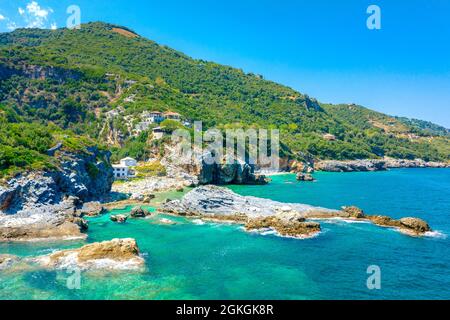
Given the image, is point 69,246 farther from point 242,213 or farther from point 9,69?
point 9,69

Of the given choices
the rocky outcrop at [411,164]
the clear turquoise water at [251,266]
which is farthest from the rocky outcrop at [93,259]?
the rocky outcrop at [411,164]

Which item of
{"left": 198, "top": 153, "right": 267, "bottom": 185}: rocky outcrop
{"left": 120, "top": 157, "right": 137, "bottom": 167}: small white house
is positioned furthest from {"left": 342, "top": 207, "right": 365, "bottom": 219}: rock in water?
{"left": 120, "top": 157, "right": 137, "bottom": 167}: small white house

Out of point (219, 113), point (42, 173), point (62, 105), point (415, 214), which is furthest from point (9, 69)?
point (415, 214)

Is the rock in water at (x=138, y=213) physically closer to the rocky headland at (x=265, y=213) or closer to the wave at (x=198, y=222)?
the rocky headland at (x=265, y=213)

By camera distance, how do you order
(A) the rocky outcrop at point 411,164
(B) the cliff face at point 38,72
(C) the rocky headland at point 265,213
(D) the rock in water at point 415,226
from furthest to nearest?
(A) the rocky outcrop at point 411,164 < (B) the cliff face at point 38,72 < (D) the rock in water at point 415,226 < (C) the rocky headland at point 265,213

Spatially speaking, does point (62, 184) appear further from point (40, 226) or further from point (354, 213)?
point (354, 213)

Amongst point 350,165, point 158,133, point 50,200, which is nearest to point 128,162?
point 158,133
